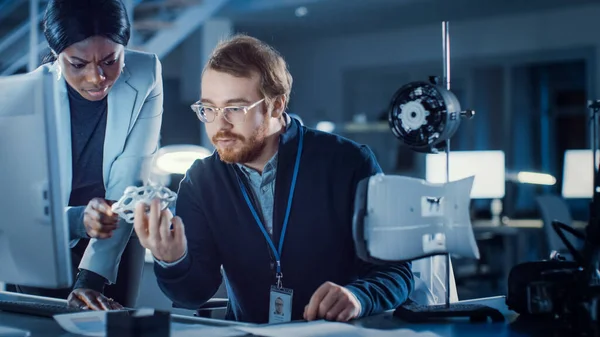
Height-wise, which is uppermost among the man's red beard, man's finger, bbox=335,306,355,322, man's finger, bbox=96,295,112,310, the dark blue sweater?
the man's red beard

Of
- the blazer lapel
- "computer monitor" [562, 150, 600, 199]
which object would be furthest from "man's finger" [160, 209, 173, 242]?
"computer monitor" [562, 150, 600, 199]

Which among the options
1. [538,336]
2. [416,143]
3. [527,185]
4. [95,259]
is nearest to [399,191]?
[416,143]

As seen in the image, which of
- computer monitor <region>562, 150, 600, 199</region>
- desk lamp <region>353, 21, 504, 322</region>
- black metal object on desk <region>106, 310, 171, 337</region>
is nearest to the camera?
black metal object on desk <region>106, 310, 171, 337</region>

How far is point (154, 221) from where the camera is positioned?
1.83 meters

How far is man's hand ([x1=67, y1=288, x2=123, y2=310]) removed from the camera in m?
2.14

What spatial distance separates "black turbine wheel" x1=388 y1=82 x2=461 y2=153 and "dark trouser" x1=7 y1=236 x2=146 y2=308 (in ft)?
3.52

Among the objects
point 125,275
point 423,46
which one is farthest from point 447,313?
point 423,46

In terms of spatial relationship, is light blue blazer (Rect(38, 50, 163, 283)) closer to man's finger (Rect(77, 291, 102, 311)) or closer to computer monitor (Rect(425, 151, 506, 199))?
man's finger (Rect(77, 291, 102, 311))

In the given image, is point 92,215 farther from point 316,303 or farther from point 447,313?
point 447,313

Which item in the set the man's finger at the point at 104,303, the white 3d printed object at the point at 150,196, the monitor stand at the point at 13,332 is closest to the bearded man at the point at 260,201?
the man's finger at the point at 104,303

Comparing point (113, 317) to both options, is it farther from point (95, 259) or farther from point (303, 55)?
point (303, 55)

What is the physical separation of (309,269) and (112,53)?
939mm

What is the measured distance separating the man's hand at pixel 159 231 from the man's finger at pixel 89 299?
27 centimetres

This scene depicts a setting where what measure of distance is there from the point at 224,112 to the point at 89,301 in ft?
2.12
